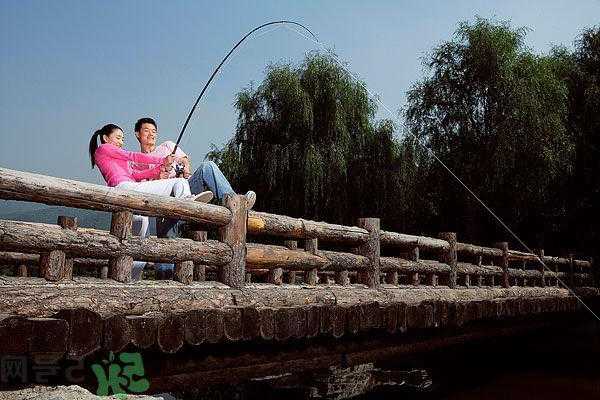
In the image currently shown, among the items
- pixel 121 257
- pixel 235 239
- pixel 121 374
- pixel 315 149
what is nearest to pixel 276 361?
pixel 235 239

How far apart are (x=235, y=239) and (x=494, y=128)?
16343mm

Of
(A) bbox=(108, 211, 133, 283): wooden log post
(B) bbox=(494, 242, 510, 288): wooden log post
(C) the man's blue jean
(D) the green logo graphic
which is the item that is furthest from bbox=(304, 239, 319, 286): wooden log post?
(B) bbox=(494, 242, 510, 288): wooden log post

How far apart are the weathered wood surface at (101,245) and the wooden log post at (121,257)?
4cm

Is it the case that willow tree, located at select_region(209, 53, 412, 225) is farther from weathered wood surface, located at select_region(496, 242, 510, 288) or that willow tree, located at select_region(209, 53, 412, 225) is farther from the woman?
the woman

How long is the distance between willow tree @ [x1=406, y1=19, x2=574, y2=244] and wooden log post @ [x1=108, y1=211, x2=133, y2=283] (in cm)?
1652

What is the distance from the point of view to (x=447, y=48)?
70.4 ft

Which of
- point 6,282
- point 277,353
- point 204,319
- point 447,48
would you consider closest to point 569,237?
point 447,48

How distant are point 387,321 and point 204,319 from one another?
8.72ft

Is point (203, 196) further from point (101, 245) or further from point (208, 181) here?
point (101, 245)

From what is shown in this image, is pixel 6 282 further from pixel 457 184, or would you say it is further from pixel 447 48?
pixel 447 48

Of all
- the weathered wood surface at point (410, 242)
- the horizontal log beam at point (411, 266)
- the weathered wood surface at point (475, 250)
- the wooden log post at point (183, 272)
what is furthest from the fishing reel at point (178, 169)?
the weathered wood surface at point (475, 250)

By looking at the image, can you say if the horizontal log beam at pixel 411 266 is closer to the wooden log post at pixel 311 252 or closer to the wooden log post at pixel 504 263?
the wooden log post at pixel 311 252

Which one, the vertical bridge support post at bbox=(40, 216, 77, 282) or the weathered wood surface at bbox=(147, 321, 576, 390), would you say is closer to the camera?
the vertical bridge support post at bbox=(40, 216, 77, 282)

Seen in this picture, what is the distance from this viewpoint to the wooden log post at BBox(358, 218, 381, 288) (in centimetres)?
661
